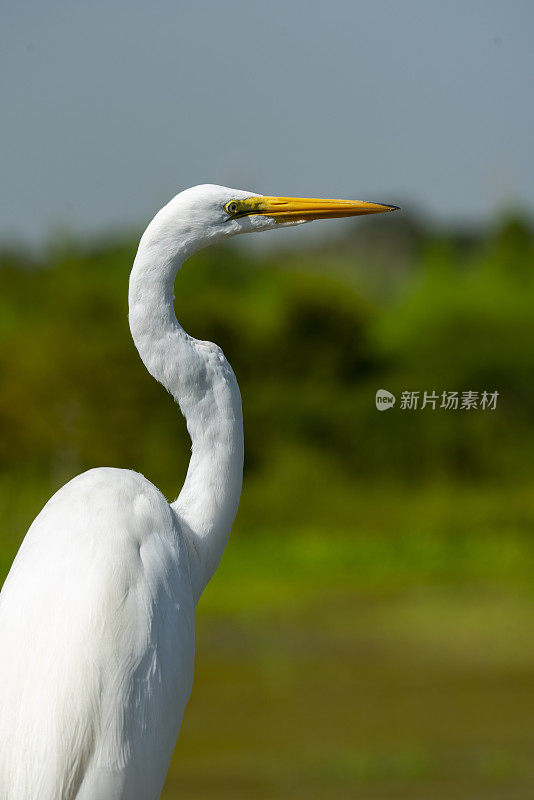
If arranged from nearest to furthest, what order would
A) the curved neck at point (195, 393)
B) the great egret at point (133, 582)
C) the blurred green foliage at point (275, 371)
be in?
the great egret at point (133, 582), the curved neck at point (195, 393), the blurred green foliage at point (275, 371)

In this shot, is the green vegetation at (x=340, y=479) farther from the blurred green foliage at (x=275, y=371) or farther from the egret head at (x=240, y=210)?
the egret head at (x=240, y=210)

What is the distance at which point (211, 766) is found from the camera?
19.8ft

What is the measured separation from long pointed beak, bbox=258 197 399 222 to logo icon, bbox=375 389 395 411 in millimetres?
11810

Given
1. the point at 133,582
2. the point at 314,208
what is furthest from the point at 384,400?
the point at 133,582

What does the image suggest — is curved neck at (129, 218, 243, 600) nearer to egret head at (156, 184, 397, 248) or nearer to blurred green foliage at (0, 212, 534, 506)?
egret head at (156, 184, 397, 248)

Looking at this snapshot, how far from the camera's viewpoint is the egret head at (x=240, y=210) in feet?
6.89

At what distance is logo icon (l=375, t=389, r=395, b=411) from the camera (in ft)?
46.2

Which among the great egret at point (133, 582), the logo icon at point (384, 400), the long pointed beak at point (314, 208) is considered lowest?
the logo icon at point (384, 400)

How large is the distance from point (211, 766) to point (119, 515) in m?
4.45

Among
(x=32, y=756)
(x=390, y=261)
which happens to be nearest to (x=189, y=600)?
(x=32, y=756)

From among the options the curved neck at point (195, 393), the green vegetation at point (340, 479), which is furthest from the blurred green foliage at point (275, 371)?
the curved neck at point (195, 393)

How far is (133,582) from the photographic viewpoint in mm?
1896

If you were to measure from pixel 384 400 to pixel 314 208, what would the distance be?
39.6 ft

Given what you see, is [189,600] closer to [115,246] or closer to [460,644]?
[460,644]
